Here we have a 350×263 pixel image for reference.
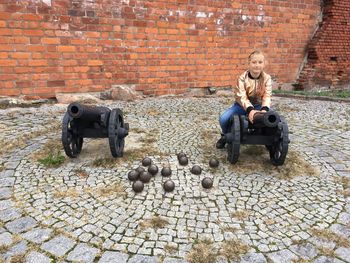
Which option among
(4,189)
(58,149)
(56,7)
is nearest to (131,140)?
(58,149)

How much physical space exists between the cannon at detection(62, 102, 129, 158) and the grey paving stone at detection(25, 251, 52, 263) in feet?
5.47

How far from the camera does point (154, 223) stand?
283 cm

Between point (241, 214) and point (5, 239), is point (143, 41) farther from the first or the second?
point (5, 239)

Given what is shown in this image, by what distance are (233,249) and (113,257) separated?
0.97 meters

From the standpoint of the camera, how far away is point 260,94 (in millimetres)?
4211

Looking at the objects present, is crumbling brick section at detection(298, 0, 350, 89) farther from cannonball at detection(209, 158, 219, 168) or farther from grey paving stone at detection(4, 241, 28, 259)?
grey paving stone at detection(4, 241, 28, 259)

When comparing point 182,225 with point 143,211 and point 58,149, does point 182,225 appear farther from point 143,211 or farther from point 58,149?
point 58,149

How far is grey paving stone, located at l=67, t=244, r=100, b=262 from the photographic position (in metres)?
2.41

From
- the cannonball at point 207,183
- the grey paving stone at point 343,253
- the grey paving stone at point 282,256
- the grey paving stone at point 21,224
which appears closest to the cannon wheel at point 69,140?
the grey paving stone at point 21,224

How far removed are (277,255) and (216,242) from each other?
0.50 m

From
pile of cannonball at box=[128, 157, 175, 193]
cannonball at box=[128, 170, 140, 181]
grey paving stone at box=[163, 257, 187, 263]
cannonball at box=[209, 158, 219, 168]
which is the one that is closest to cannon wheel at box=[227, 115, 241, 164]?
cannonball at box=[209, 158, 219, 168]

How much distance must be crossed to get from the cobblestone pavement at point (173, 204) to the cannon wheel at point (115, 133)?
6.7 inches

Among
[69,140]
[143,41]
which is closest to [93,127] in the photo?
[69,140]

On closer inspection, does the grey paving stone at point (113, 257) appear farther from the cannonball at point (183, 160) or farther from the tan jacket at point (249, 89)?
the tan jacket at point (249, 89)
